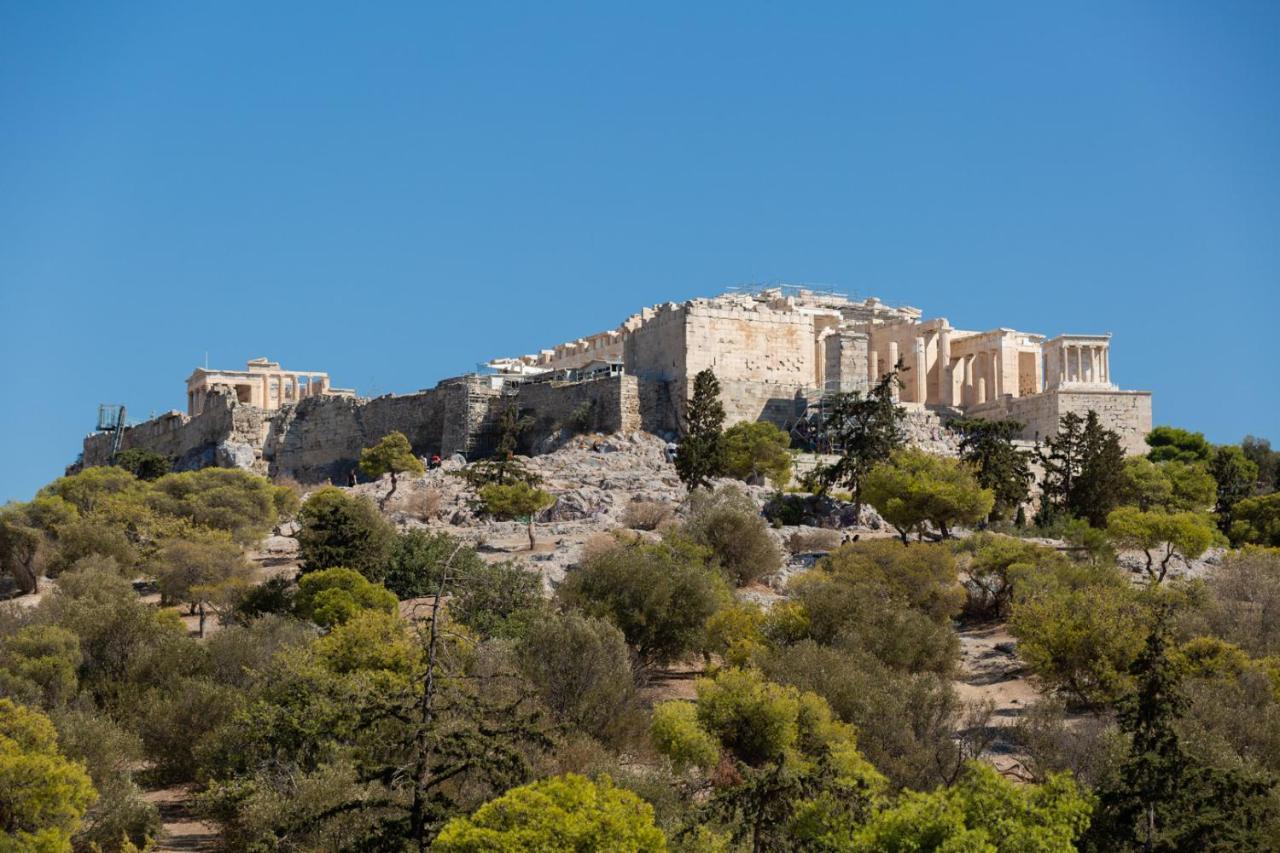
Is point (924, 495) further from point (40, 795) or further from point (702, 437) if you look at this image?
point (40, 795)

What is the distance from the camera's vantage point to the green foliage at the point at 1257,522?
149ft

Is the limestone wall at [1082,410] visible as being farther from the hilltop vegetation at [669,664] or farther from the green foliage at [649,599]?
the green foliage at [649,599]

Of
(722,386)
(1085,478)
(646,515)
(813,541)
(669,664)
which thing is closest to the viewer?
(669,664)

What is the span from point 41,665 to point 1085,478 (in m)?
27.8

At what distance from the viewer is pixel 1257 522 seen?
46750 mm

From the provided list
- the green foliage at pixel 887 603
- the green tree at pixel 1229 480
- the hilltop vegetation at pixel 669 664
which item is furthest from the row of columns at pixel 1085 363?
the green foliage at pixel 887 603

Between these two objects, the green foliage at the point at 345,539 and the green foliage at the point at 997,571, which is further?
the green foliage at the point at 345,539

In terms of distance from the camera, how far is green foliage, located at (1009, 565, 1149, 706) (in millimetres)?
29953

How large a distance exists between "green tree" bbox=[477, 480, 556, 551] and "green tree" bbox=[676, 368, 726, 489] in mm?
4718

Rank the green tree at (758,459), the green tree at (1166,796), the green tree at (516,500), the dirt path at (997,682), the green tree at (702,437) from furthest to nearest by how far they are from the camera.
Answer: the green tree at (758,459) → the green tree at (702,437) → the green tree at (516,500) → the dirt path at (997,682) → the green tree at (1166,796)

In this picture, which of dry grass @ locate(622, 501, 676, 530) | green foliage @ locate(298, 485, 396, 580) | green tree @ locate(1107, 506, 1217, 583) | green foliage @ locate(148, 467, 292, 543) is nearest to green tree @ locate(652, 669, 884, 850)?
green foliage @ locate(298, 485, 396, 580)

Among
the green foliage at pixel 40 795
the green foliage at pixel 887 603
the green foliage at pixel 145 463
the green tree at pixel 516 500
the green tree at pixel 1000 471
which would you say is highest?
the green foliage at pixel 145 463

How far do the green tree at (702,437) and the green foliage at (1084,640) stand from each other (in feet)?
53.1

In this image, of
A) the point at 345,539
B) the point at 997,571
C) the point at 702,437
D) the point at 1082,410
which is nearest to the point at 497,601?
the point at 345,539
